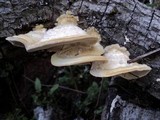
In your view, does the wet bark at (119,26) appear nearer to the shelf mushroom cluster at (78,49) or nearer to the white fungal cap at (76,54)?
the shelf mushroom cluster at (78,49)

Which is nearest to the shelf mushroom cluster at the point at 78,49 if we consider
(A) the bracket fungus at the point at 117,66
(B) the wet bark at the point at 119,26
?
(A) the bracket fungus at the point at 117,66

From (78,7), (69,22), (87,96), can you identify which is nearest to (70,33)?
(69,22)

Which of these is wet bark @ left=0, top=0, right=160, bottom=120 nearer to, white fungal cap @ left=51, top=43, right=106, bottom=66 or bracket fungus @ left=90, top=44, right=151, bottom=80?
bracket fungus @ left=90, top=44, right=151, bottom=80

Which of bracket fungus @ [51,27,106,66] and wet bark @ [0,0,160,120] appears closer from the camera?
bracket fungus @ [51,27,106,66]

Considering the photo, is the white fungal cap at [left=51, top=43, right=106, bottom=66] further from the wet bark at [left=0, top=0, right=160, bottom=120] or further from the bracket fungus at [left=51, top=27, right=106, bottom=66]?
the wet bark at [left=0, top=0, right=160, bottom=120]

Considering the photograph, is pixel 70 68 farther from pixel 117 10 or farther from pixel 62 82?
pixel 117 10

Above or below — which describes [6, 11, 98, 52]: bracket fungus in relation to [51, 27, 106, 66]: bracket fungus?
above

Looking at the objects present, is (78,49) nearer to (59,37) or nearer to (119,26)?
(59,37)

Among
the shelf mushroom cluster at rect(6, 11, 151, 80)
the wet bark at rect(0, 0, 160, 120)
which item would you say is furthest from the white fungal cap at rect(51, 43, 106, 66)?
the wet bark at rect(0, 0, 160, 120)
